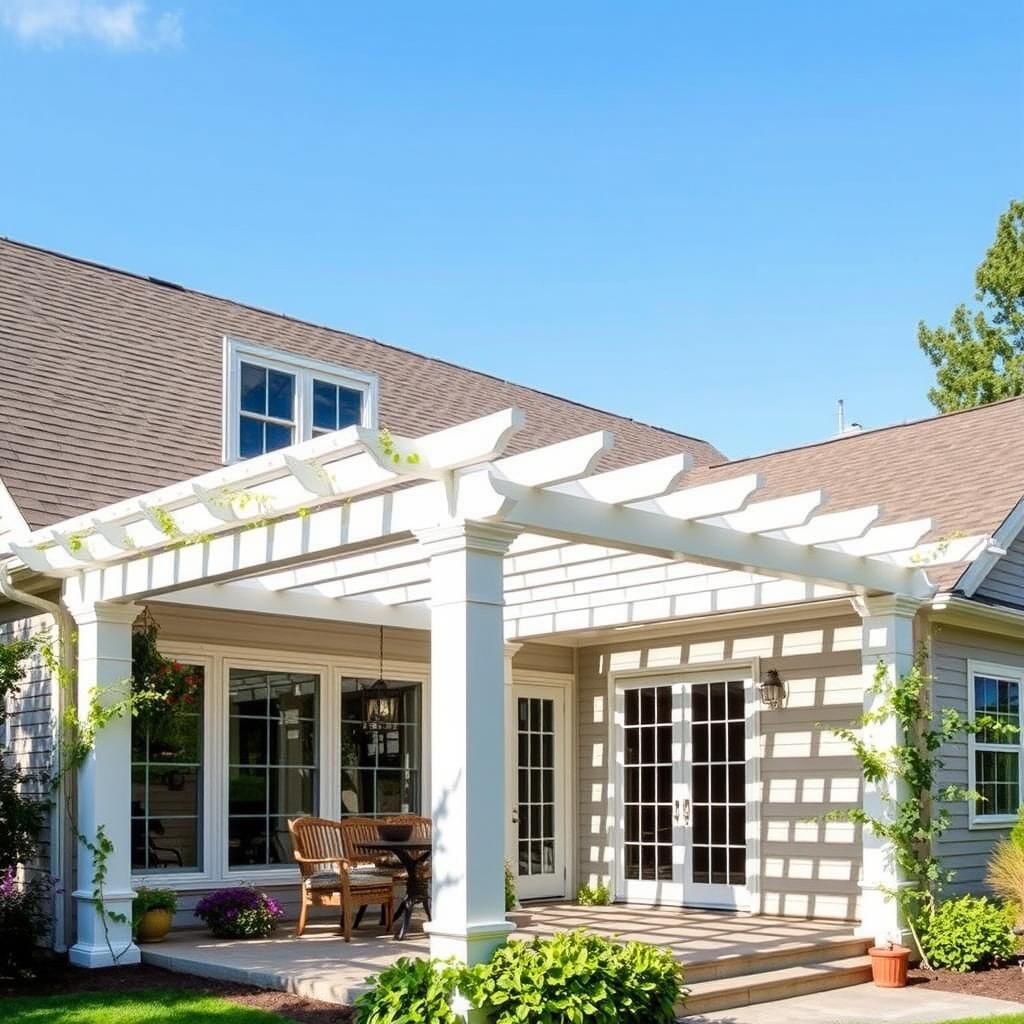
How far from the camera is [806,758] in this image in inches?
443

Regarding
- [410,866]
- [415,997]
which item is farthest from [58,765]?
[415,997]

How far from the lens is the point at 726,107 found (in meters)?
13.6

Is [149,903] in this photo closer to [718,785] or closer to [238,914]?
[238,914]

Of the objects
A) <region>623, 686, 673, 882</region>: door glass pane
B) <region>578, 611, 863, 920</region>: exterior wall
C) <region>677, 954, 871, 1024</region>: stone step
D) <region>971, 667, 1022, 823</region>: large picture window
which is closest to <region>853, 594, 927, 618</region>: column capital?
<region>578, 611, 863, 920</region>: exterior wall

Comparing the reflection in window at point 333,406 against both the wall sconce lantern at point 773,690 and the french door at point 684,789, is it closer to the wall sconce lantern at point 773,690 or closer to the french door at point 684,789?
the french door at point 684,789

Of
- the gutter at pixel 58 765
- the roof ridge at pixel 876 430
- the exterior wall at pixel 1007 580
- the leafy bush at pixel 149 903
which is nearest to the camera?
the gutter at pixel 58 765

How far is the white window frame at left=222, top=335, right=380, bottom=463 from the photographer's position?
1239 centimetres

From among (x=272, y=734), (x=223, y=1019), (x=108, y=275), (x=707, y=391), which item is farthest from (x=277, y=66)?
(x=707, y=391)

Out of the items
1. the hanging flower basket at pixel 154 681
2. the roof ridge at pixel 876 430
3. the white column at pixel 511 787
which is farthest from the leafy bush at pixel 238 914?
the roof ridge at pixel 876 430

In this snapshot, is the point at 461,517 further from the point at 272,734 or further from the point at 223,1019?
the point at 272,734

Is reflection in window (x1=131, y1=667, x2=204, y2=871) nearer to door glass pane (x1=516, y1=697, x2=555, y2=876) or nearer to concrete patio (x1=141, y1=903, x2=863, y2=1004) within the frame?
concrete patio (x1=141, y1=903, x2=863, y2=1004)

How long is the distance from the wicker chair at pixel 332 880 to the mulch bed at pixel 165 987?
1.48 metres

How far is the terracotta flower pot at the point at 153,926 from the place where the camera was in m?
9.45

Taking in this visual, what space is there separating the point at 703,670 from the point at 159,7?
7895 millimetres
